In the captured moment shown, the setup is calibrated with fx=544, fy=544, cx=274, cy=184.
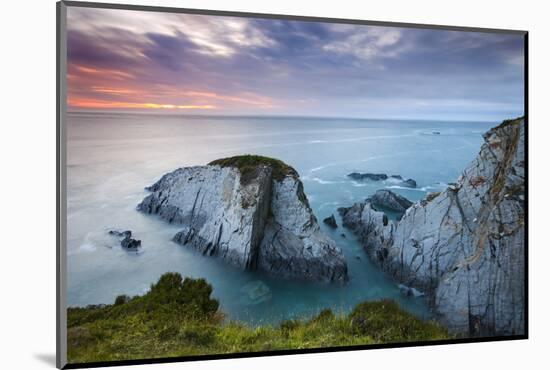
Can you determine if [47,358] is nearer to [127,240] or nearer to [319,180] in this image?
[127,240]

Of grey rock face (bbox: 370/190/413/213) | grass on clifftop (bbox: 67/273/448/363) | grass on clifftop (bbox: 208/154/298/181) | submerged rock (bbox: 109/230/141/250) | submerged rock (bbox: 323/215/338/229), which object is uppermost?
grass on clifftop (bbox: 208/154/298/181)

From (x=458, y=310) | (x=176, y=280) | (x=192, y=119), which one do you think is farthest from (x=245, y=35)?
(x=458, y=310)

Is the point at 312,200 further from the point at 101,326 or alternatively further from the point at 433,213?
the point at 101,326

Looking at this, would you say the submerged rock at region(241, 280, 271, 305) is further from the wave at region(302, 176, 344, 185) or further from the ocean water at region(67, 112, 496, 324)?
the wave at region(302, 176, 344, 185)

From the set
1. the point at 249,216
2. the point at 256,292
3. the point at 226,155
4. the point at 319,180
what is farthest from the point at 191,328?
the point at 319,180

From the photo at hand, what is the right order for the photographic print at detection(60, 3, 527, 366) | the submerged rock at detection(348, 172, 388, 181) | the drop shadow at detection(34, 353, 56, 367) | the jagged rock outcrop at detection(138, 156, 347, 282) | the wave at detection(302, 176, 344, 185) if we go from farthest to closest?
the submerged rock at detection(348, 172, 388, 181)
the wave at detection(302, 176, 344, 185)
the jagged rock outcrop at detection(138, 156, 347, 282)
the photographic print at detection(60, 3, 527, 366)
the drop shadow at detection(34, 353, 56, 367)

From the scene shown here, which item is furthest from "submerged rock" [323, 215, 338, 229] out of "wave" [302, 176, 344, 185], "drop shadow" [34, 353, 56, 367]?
"drop shadow" [34, 353, 56, 367]
